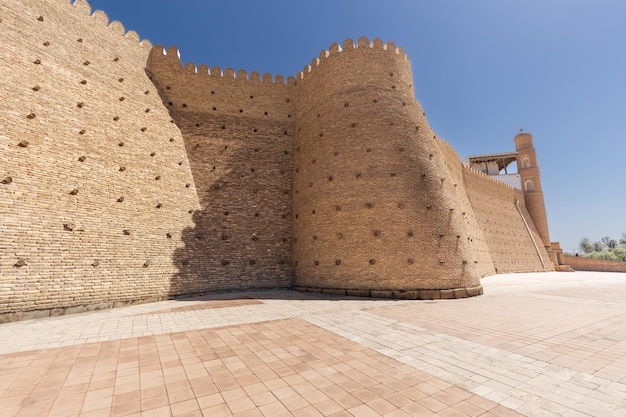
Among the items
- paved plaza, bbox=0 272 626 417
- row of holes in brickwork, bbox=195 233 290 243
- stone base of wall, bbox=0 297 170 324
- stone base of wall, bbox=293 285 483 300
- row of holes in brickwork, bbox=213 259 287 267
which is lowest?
paved plaza, bbox=0 272 626 417

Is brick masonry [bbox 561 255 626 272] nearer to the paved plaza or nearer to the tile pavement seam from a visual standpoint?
the paved plaza

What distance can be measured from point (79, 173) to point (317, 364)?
10454 mm

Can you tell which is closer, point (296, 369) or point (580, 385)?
point (580, 385)

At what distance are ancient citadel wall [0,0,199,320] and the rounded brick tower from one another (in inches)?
235

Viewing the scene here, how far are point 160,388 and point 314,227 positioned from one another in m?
10.4

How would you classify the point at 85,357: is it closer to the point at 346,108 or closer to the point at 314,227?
the point at 314,227

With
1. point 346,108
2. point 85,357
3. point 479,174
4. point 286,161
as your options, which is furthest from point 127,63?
point 479,174

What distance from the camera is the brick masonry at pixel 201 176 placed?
30.1 feet

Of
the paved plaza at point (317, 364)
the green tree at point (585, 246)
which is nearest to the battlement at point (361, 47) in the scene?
the paved plaza at point (317, 364)

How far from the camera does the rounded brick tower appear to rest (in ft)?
38.7

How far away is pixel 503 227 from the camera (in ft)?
91.6

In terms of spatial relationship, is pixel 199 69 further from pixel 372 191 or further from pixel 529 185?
pixel 529 185

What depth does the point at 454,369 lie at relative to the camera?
435 centimetres

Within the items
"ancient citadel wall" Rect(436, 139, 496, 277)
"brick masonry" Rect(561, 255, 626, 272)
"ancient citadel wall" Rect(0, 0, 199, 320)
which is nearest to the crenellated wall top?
"ancient citadel wall" Rect(0, 0, 199, 320)
